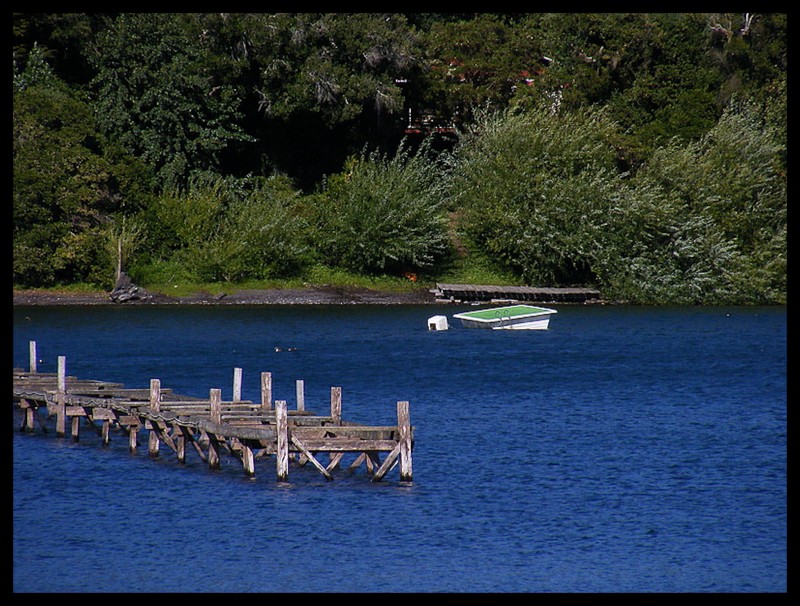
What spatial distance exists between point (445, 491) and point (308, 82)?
54.0 metres

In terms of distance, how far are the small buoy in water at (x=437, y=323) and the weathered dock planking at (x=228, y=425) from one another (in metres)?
29.2

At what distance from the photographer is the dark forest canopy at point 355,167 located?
78562 millimetres

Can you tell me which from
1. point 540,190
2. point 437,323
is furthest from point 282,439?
point 540,190

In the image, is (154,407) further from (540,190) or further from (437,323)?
(540,190)

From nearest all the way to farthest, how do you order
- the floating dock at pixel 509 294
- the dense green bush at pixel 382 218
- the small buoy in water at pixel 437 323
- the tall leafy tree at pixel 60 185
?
the small buoy in water at pixel 437 323
the tall leafy tree at pixel 60 185
the floating dock at pixel 509 294
the dense green bush at pixel 382 218

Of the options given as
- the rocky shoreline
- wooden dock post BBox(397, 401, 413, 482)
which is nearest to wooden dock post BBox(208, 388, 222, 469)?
wooden dock post BBox(397, 401, 413, 482)

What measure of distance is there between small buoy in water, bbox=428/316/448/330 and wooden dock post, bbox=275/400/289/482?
37350mm

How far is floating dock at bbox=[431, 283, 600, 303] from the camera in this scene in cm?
8038

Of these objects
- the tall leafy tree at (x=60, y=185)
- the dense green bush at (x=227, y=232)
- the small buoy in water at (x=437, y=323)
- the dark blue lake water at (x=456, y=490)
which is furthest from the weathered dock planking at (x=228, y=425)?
the dense green bush at (x=227, y=232)

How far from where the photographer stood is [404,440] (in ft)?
96.2

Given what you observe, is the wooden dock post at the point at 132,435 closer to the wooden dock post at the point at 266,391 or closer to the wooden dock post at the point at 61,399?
the wooden dock post at the point at 61,399

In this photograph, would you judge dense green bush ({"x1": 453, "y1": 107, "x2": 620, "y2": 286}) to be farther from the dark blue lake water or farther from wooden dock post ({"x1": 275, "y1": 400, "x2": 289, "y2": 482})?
wooden dock post ({"x1": 275, "y1": 400, "x2": 289, "y2": 482})

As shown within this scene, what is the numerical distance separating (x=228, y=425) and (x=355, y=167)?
54675mm

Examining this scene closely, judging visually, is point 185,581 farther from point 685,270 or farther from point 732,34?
point 732,34
